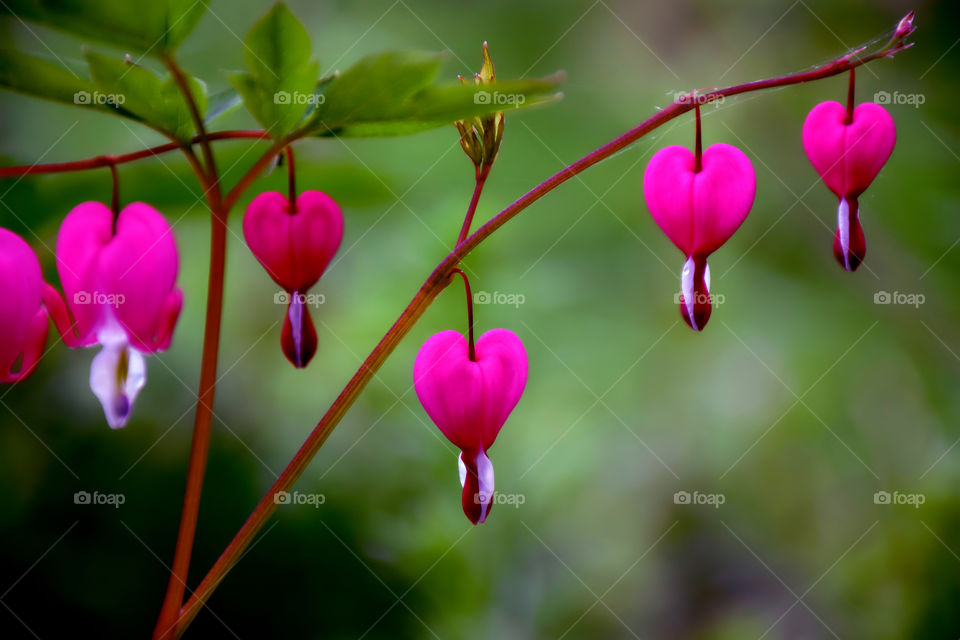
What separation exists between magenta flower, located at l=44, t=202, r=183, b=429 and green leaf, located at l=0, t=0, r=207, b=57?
0.13 meters

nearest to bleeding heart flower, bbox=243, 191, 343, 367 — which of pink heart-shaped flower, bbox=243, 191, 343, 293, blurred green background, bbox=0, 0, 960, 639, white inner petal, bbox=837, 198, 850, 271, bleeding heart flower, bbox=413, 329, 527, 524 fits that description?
pink heart-shaped flower, bbox=243, 191, 343, 293

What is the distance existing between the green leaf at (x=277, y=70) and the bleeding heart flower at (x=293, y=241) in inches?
4.7

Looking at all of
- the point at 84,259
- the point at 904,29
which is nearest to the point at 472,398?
the point at 84,259

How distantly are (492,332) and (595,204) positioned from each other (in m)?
1.15

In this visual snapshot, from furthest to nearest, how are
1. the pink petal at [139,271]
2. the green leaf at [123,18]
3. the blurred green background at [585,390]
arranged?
the blurred green background at [585,390] → the pink petal at [139,271] → the green leaf at [123,18]

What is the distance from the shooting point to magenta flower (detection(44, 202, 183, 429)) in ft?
1.69

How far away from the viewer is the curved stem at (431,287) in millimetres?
595

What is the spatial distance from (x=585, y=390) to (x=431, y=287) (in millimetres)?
1115

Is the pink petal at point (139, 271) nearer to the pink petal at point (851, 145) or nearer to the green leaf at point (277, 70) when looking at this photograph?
the green leaf at point (277, 70)

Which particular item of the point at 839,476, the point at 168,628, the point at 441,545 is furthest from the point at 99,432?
the point at 839,476

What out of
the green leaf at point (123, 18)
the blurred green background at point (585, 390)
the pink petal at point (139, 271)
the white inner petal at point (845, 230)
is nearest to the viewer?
the green leaf at point (123, 18)

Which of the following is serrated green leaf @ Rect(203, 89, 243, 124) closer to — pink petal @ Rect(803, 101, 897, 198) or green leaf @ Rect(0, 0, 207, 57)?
green leaf @ Rect(0, 0, 207, 57)

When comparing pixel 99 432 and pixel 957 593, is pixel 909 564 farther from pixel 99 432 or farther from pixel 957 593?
pixel 99 432

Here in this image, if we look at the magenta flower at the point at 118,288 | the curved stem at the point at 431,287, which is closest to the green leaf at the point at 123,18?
the magenta flower at the point at 118,288
